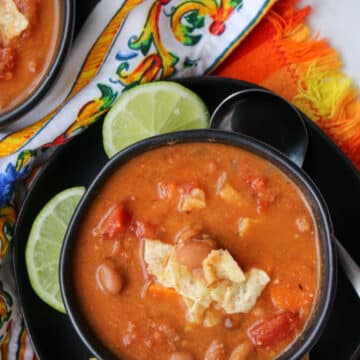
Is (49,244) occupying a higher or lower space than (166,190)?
lower

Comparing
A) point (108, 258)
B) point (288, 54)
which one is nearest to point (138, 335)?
point (108, 258)

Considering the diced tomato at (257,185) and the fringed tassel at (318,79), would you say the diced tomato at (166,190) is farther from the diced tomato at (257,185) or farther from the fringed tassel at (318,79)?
the fringed tassel at (318,79)

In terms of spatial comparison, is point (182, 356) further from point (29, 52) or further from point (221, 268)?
point (29, 52)

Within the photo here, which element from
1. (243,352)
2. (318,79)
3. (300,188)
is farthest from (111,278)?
(318,79)

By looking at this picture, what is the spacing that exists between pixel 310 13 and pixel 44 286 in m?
1.70

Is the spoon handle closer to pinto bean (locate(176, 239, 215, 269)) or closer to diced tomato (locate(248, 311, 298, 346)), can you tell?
diced tomato (locate(248, 311, 298, 346))

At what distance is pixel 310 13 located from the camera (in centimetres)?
325

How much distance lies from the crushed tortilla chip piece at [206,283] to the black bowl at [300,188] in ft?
0.73

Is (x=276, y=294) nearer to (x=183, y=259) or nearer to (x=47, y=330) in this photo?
(x=183, y=259)

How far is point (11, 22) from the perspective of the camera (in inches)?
115

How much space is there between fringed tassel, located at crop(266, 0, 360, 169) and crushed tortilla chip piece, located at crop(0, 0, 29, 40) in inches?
43.2

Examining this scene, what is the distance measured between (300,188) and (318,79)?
779mm

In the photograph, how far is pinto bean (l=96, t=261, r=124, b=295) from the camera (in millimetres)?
2564

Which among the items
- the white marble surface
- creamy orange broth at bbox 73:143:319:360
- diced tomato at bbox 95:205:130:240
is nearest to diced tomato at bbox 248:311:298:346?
creamy orange broth at bbox 73:143:319:360
